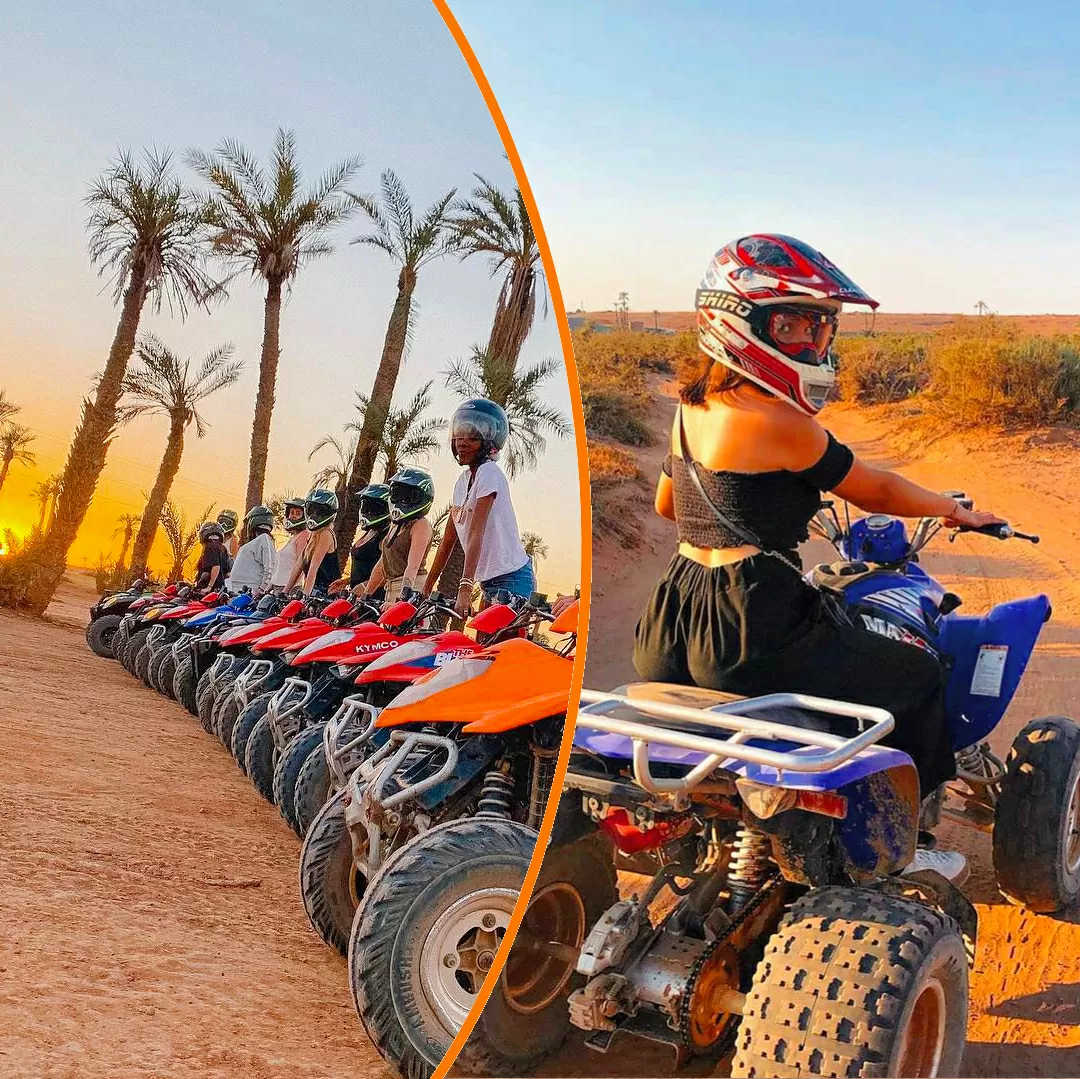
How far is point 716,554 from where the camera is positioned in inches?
100

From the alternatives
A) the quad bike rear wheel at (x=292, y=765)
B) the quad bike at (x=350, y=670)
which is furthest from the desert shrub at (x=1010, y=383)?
the quad bike rear wheel at (x=292, y=765)

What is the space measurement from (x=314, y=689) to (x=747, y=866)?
1.86 metres

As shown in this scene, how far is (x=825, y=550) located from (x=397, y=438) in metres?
8.41

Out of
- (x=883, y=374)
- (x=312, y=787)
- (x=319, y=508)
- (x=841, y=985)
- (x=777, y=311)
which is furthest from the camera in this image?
(x=883, y=374)

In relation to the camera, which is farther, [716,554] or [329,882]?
[716,554]

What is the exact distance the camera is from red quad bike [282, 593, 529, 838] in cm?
168

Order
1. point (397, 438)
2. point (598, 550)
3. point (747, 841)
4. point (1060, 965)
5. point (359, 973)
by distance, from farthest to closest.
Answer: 1. point (598, 550)
2. point (1060, 965)
3. point (747, 841)
4. point (359, 973)
5. point (397, 438)

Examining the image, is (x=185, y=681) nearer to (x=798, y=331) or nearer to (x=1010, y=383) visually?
(x=798, y=331)

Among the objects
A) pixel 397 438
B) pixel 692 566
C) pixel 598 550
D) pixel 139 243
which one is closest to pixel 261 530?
pixel 397 438

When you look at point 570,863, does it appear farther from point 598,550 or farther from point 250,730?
point 598,550

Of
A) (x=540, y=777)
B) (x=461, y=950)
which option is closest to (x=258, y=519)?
(x=540, y=777)

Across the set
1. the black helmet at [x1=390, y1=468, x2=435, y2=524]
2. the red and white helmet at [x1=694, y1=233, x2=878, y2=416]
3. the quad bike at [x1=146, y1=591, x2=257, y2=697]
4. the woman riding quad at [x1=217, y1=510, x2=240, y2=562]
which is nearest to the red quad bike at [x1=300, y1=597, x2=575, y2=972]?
the black helmet at [x1=390, y1=468, x2=435, y2=524]

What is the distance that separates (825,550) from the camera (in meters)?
9.62

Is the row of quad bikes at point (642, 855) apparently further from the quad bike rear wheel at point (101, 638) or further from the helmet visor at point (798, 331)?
the quad bike rear wheel at point (101, 638)
